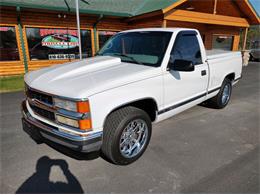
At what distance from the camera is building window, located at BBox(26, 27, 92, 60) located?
376 inches

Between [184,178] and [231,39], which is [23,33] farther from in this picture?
[231,39]

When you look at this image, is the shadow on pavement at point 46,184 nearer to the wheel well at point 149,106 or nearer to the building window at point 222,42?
the wheel well at point 149,106

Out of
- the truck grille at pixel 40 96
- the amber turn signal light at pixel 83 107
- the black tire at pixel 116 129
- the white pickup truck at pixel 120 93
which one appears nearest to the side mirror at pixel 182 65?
the white pickup truck at pixel 120 93

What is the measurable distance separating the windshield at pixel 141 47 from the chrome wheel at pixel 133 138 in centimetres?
96

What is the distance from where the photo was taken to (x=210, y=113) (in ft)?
15.4

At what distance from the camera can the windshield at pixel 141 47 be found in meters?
2.97

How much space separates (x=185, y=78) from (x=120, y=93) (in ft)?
4.83

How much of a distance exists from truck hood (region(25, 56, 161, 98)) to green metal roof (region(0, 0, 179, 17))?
7.26 m

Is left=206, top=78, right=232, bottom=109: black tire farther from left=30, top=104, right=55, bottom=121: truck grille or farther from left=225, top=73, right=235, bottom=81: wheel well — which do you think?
left=30, top=104, right=55, bottom=121: truck grille

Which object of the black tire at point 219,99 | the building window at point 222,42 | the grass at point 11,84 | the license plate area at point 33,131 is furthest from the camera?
the building window at point 222,42

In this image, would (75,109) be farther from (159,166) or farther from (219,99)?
(219,99)

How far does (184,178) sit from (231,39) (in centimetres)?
1803

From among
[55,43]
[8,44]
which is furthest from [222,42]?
[8,44]

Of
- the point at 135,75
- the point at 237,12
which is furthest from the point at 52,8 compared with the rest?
the point at 237,12
